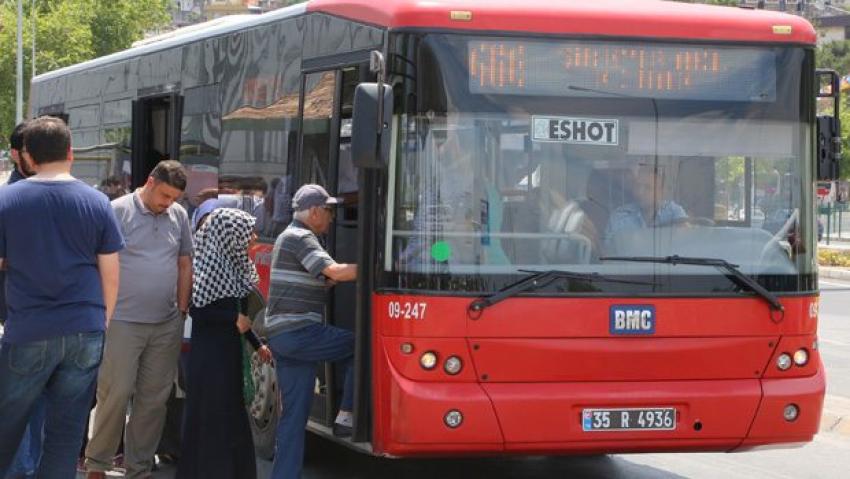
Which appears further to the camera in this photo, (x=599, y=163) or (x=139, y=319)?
(x=139, y=319)

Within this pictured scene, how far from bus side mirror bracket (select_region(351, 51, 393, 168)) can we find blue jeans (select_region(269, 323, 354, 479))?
1063mm

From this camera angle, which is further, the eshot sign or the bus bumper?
the eshot sign

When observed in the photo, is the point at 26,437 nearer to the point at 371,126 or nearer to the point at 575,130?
the point at 371,126

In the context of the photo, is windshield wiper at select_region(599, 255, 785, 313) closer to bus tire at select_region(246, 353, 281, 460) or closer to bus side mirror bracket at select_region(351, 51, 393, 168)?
bus side mirror bracket at select_region(351, 51, 393, 168)

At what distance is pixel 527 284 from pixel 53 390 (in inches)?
91.1

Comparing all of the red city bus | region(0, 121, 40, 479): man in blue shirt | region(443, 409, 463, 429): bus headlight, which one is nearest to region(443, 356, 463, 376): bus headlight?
the red city bus

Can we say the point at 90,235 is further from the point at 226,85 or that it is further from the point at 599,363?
the point at 226,85

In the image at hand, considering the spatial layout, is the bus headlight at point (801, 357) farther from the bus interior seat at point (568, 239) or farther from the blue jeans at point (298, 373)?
the blue jeans at point (298, 373)

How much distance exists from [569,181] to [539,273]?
1.60 ft

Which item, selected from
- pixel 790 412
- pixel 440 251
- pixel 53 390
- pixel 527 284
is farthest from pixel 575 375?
pixel 53 390

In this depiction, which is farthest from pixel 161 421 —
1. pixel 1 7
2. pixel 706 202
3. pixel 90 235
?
pixel 1 7

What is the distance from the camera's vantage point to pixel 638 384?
745 cm

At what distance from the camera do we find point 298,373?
25.3ft

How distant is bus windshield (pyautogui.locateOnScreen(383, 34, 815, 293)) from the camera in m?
7.32
